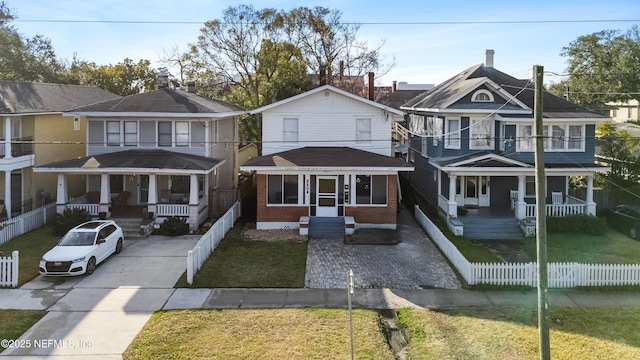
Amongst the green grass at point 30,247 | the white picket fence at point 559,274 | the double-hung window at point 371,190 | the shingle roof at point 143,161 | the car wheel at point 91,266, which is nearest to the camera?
the white picket fence at point 559,274

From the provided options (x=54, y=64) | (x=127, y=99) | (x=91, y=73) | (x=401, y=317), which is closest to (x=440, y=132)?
(x=401, y=317)

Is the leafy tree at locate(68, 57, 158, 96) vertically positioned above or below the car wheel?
above

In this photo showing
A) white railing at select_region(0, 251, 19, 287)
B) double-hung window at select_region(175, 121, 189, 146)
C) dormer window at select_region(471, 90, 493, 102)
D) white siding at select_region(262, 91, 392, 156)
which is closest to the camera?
white railing at select_region(0, 251, 19, 287)

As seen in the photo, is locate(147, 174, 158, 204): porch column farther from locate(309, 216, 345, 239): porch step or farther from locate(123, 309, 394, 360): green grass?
locate(123, 309, 394, 360): green grass

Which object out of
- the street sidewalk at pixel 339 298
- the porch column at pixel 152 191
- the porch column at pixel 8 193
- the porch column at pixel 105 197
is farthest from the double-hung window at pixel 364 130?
the porch column at pixel 8 193

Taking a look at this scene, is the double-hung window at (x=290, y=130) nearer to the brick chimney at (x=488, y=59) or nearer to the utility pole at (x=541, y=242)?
the brick chimney at (x=488, y=59)

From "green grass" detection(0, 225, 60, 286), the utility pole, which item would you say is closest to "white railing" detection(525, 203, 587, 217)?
the utility pole
